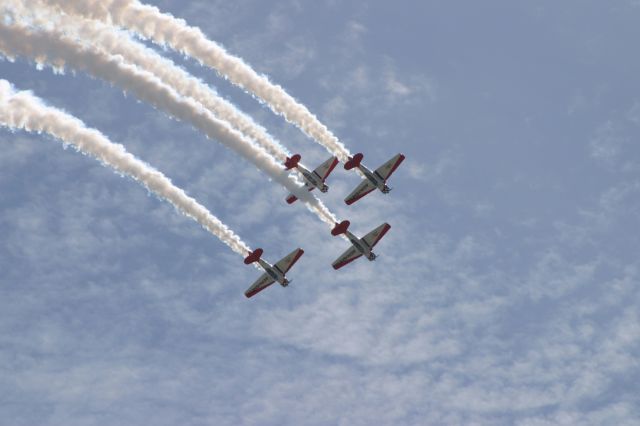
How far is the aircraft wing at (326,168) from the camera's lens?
75.1m

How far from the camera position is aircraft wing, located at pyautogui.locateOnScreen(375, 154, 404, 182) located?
7656 cm

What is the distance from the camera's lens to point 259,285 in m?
77.9

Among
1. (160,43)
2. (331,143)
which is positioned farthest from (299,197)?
(160,43)

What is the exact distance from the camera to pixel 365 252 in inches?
3029

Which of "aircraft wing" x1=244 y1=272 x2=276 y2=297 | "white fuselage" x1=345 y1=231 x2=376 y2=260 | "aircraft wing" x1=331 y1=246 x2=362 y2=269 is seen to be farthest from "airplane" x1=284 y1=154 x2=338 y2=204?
"aircraft wing" x1=244 y1=272 x2=276 y2=297

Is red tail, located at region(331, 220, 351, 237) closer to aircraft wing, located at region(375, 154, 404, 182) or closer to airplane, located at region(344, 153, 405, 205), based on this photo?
airplane, located at region(344, 153, 405, 205)

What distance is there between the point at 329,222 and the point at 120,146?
17205mm

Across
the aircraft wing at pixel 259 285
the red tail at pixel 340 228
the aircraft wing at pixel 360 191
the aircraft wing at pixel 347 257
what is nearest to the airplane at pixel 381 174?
the aircraft wing at pixel 360 191

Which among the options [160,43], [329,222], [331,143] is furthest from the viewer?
[329,222]

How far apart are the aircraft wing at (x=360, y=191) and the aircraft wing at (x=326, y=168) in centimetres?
312

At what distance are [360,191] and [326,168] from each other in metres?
3.80

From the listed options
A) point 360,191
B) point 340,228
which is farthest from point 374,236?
point 360,191

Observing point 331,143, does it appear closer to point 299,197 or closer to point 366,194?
point 299,197

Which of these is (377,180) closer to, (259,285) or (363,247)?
(363,247)
